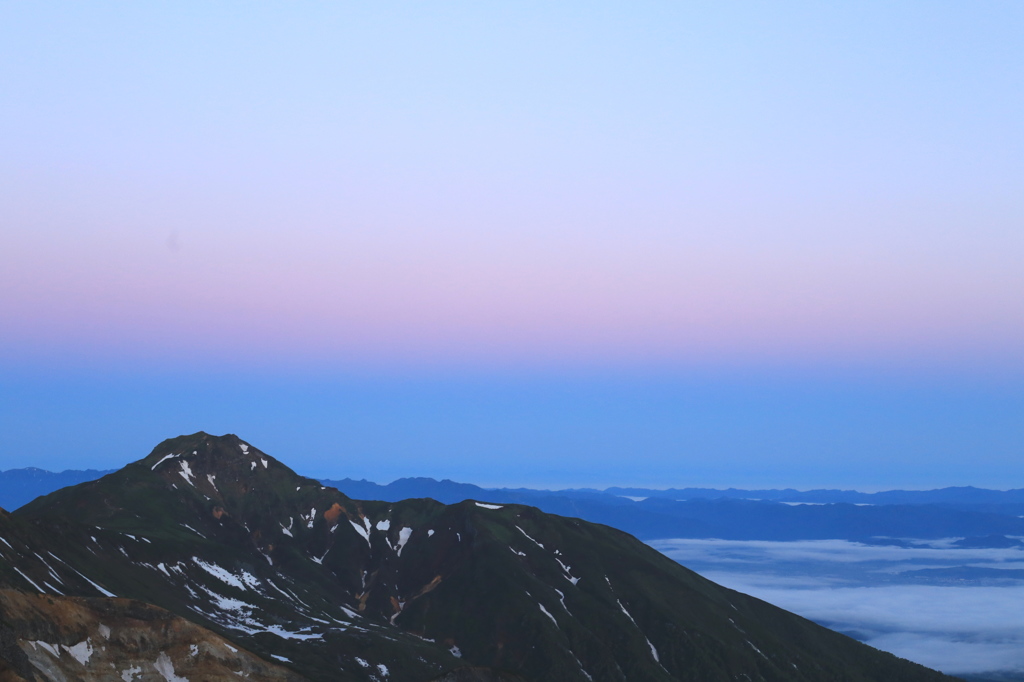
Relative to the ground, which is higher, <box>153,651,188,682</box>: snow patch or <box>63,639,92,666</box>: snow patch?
<box>63,639,92,666</box>: snow patch

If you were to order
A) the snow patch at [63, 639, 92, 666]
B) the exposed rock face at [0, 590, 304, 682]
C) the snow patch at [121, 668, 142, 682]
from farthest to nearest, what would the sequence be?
the snow patch at [121, 668, 142, 682] → the snow patch at [63, 639, 92, 666] → the exposed rock face at [0, 590, 304, 682]

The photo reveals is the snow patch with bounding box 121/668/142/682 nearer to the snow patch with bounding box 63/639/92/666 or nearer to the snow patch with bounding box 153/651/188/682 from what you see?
the snow patch with bounding box 153/651/188/682

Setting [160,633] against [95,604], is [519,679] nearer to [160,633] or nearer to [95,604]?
[160,633]

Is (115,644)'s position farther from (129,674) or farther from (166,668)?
(166,668)

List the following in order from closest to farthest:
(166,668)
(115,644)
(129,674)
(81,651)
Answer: (81,651) < (129,674) < (115,644) < (166,668)

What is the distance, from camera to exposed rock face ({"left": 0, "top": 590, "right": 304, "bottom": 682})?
5221 inches

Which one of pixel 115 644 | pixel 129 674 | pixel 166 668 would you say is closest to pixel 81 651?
pixel 115 644

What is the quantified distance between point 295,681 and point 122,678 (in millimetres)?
28622

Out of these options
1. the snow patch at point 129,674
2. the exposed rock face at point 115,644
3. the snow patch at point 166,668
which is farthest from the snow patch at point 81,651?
the snow patch at point 166,668

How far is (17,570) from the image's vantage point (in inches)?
7731

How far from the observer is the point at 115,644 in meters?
146

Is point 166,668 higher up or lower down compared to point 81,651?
lower down

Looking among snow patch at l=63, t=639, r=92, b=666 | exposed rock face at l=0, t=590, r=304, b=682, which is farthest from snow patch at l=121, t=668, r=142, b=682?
→ snow patch at l=63, t=639, r=92, b=666

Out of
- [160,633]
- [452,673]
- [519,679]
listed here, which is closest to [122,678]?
[160,633]
